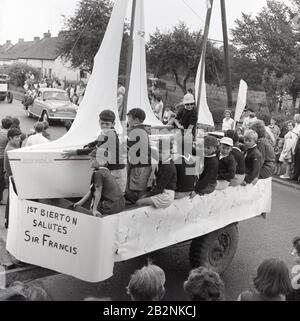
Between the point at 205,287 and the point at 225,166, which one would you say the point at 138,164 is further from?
the point at 205,287

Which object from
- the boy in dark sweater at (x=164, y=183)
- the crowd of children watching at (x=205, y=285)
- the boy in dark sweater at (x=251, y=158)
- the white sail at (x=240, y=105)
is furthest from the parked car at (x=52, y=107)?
the crowd of children watching at (x=205, y=285)

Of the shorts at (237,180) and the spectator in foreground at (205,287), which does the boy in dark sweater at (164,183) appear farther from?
the spectator in foreground at (205,287)

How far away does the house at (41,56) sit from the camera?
5941 cm

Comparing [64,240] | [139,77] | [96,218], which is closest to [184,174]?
[96,218]

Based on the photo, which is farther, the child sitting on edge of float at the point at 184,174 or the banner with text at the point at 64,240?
the child sitting on edge of float at the point at 184,174

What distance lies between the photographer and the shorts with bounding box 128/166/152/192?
5.36 m

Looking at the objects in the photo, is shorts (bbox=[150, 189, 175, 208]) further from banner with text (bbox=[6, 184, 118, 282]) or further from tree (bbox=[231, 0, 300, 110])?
tree (bbox=[231, 0, 300, 110])

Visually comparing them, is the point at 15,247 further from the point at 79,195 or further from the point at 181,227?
the point at 181,227

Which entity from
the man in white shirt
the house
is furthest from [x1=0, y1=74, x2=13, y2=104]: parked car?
the man in white shirt

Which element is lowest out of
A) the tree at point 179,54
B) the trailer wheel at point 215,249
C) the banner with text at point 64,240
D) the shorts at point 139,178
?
the trailer wheel at point 215,249

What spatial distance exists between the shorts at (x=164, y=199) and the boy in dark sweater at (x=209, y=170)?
0.63 m

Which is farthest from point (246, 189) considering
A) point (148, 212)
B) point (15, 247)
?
point (15, 247)

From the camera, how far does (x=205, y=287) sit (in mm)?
3385

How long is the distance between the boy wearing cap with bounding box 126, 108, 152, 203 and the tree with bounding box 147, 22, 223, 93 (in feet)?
79.9
